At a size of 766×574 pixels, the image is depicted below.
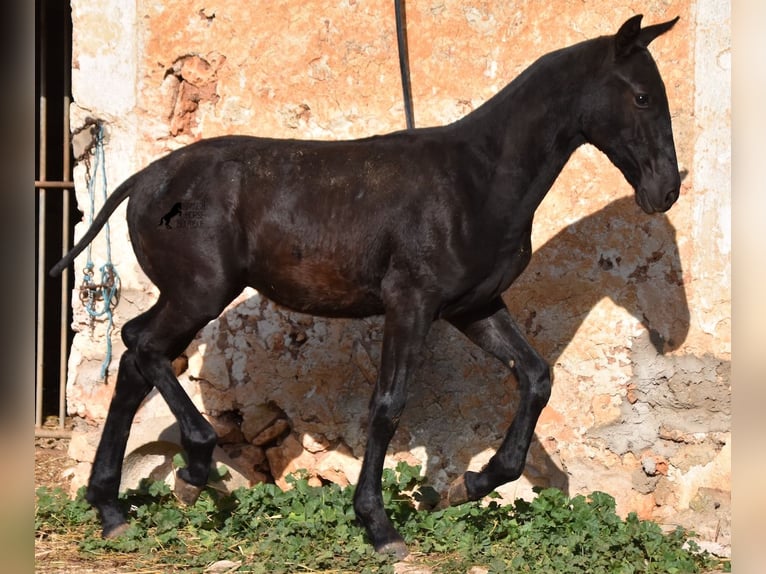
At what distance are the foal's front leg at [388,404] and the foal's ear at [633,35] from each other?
5.19 feet

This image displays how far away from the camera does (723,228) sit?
5.42m

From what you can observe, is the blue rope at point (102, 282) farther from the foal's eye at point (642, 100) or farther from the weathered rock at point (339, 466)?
A: the foal's eye at point (642, 100)

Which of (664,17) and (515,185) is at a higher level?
(664,17)

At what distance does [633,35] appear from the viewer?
14.6 feet

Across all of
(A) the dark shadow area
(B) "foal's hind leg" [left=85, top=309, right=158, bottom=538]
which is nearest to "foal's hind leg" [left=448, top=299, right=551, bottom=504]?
(B) "foal's hind leg" [left=85, top=309, right=158, bottom=538]

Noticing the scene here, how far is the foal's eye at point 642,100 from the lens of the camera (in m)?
4.47

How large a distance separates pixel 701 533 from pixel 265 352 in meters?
2.83

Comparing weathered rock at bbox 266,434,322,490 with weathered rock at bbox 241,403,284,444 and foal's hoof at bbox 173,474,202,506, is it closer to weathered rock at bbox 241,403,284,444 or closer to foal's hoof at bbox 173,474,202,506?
weathered rock at bbox 241,403,284,444

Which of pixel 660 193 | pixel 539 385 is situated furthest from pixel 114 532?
pixel 660 193

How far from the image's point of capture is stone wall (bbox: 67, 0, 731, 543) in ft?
17.9

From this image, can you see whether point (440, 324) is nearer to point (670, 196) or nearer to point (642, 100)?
point (670, 196)

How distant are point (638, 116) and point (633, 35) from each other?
39 cm
